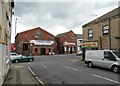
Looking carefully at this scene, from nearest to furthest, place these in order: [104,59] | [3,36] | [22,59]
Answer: [3,36] < [104,59] < [22,59]

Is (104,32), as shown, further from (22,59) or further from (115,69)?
(22,59)

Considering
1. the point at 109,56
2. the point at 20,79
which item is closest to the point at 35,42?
the point at 109,56

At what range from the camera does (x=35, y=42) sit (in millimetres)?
59469

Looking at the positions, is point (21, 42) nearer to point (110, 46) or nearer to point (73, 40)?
point (73, 40)

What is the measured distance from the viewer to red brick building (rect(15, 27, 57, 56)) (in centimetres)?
5838

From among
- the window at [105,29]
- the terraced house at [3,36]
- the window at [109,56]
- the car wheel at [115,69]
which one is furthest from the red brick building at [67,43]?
the terraced house at [3,36]

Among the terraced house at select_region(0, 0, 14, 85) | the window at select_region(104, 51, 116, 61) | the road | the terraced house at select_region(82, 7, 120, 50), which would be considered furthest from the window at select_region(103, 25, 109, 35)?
the terraced house at select_region(0, 0, 14, 85)

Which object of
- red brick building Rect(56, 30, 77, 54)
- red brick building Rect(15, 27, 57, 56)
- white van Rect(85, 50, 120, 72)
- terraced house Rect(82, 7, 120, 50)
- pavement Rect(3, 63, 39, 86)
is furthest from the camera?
red brick building Rect(56, 30, 77, 54)

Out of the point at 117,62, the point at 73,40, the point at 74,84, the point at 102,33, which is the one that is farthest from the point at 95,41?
the point at 73,40

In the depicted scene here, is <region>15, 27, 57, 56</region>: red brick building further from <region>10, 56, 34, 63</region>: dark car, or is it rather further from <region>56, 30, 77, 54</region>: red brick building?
<region>10, 56, 34, 63</region>: dark car

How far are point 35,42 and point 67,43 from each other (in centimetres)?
1221

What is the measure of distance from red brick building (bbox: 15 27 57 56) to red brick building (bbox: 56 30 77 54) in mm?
4386

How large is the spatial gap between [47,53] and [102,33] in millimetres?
35993

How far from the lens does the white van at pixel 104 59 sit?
17828 millimetres
